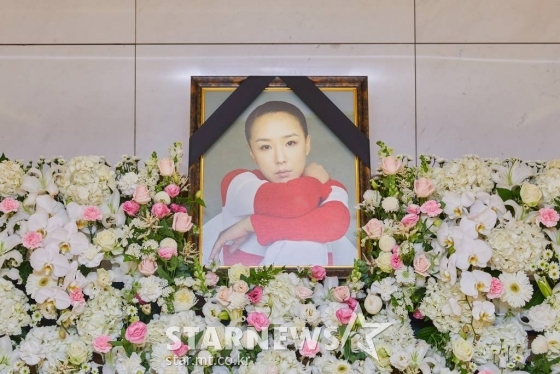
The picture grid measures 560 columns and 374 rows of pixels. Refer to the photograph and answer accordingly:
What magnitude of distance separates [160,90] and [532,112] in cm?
113

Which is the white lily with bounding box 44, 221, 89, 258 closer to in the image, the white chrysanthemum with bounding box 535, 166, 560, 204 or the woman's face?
the woman's face

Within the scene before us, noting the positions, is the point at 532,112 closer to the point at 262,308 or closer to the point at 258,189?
the point at 258,189

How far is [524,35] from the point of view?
1.81 m

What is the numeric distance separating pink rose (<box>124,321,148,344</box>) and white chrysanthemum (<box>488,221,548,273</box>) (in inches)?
33.2

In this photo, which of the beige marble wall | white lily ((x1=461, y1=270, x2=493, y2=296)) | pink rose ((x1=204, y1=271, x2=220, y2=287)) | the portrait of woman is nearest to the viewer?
white lily ((x1=461, y1=270, x2=493, y2=296))

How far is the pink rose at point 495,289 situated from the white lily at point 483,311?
2 centimetres

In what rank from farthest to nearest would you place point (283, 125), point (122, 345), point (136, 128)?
point (136, 128), point (283, 125), point (122, 345)

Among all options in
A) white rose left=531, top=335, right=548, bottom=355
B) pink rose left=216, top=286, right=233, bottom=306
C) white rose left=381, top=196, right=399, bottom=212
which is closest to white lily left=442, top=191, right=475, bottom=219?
white rose left=381, top=196, right=399, bottom=212

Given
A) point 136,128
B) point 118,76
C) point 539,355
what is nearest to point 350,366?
point 539,355

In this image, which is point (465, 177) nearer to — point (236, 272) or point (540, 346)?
point (540, 346)

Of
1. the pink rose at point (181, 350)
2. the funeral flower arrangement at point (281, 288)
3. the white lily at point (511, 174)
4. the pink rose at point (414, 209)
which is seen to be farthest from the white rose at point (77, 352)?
the white lily at point (511, 174)

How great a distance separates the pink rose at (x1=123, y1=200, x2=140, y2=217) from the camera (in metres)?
1.46

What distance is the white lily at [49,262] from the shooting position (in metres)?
1.40

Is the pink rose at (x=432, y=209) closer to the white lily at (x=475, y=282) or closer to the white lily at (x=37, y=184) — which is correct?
the white lily at (x=475, y=282)
